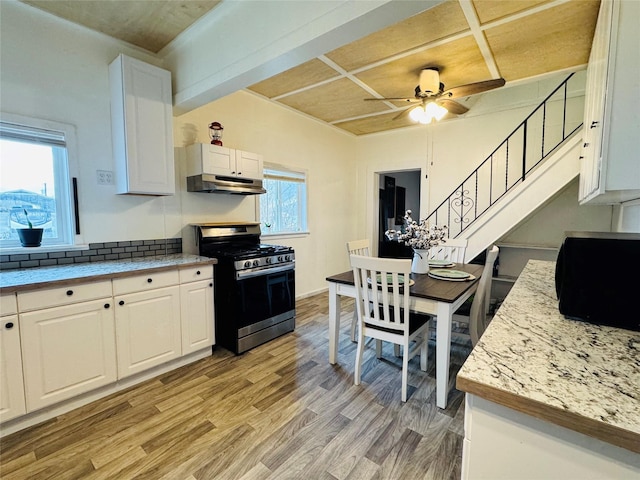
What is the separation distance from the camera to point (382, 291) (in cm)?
209

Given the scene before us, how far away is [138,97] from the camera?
2.48 m

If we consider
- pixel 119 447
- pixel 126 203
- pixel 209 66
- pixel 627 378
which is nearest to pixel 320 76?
pixel 209 66

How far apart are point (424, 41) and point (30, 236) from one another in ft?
11.7

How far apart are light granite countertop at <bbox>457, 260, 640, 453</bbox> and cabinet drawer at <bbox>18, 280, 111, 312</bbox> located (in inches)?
90.8

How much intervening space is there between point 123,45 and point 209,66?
982 millimetres

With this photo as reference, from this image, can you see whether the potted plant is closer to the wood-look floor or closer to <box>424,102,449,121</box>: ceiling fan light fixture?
the wood-look floor

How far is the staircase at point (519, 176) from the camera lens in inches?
125

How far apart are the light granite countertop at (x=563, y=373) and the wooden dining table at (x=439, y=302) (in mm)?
808

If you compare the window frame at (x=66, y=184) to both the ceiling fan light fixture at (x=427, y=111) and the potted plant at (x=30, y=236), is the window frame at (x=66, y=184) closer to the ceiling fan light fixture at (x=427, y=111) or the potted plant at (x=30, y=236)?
the potted plant at (x=30, y=236)

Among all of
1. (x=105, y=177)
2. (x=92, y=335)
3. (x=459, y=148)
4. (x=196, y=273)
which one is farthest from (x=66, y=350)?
(x=459, y=148)

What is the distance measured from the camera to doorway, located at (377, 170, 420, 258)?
6.07m

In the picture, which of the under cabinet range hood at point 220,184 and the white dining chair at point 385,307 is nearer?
the white dining chair at point 385,307

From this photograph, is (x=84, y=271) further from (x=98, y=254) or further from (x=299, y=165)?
(x=299, y=165)

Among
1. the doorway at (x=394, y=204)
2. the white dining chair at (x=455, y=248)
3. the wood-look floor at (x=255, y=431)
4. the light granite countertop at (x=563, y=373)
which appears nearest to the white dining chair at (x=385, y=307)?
the wood-look floor at (x=255, y=431)
